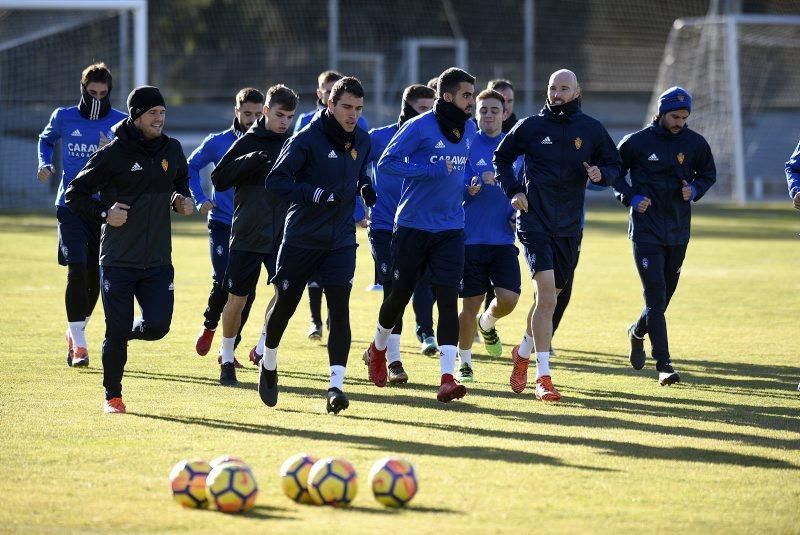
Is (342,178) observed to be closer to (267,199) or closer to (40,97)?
(267,199)

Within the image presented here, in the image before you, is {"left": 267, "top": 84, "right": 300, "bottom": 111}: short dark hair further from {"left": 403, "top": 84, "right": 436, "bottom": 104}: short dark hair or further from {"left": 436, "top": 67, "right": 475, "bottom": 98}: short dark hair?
{"left": 403, "top": 84, "right": 436, "bottom": 104}: short dark hair

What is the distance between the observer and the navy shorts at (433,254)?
9.64 metres

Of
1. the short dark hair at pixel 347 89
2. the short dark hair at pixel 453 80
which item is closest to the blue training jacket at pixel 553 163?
the short dark hair at pixel 453 80

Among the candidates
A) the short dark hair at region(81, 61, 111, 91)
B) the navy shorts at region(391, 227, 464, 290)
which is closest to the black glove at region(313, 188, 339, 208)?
the navy shorts at region(391, 227, 464, 290)

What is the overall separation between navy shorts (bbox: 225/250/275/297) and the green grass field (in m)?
0.77

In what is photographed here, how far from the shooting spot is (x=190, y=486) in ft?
21.5

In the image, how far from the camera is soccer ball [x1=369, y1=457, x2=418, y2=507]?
21.5 ft

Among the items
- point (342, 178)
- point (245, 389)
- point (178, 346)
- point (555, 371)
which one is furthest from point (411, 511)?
point (178, 346)

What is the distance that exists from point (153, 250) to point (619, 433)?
3.34 metres

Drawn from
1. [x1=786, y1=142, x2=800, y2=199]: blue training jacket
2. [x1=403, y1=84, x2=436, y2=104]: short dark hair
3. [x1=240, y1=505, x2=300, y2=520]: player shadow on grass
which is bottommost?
[x1=240, y1=505, x2=300, y2=520]: player shadow on grass

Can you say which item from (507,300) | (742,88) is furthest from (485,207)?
(742,88)

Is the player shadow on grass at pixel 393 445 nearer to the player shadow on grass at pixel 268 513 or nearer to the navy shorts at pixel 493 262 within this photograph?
the player shadow on grass at pixel 268 513

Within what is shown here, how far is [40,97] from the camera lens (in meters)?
33.6

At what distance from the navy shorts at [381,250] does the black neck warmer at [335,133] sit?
201 centimetres
